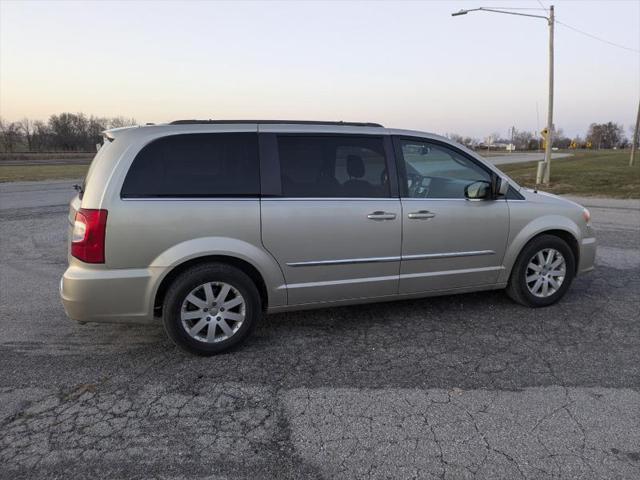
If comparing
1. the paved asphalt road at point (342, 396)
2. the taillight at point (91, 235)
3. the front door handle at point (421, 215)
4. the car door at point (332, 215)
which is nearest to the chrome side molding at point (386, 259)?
the car door at point (332, 215)

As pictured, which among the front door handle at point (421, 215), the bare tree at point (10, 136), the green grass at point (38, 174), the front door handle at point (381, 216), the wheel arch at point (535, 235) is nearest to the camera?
the front door handle at point (381, 216)

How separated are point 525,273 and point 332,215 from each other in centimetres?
215

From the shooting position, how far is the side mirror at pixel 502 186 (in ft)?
14.5

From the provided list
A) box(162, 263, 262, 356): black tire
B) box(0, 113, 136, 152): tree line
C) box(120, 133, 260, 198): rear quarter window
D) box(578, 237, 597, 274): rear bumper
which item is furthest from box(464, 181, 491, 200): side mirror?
box(0, 113, 136, 152): tree line

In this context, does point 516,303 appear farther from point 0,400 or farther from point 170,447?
point 0,400

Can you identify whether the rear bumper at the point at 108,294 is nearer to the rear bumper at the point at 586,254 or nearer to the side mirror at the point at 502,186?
the side mirror at the point at 502,186

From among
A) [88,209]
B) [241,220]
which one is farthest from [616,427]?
[88,209]

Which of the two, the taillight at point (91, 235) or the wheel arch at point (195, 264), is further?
the wheel arch at point (195, 264)

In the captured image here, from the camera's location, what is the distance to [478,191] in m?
4.40

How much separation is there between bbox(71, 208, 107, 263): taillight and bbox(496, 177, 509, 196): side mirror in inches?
133

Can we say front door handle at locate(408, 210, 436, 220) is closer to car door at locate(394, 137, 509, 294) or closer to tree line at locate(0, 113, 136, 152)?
car door at locate(394, 137, 509, 294)

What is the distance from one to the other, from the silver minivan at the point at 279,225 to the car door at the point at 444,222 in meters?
0.01

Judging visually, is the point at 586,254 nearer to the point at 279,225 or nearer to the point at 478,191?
the point at 478,191

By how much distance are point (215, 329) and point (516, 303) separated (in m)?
3.08
